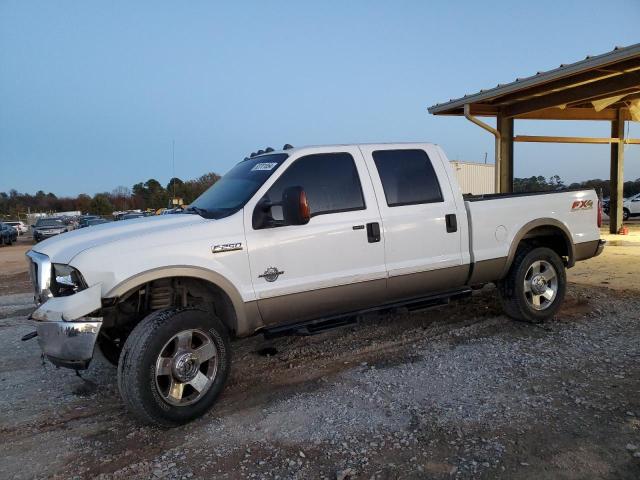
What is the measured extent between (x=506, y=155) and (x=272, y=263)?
10.4 metres

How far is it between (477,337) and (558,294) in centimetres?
125

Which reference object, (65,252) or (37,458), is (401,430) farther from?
(65,252)

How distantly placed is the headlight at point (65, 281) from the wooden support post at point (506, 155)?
37.0ft

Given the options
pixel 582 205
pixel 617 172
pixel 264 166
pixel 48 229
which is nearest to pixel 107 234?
pixel 264 166

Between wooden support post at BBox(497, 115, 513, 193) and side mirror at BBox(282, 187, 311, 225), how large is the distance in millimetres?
10103

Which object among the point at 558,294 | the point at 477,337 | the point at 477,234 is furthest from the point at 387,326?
the point at 558,294

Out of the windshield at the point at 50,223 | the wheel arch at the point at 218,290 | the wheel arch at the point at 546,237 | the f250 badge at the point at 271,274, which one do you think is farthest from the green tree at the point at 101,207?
the f250 badge at the point at 271,274

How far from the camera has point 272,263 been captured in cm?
399

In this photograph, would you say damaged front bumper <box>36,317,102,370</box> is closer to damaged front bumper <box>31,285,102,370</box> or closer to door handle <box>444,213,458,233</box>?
damaged front bumper <box>31,285,102,370</box>

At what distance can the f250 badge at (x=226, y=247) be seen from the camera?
3.78 m

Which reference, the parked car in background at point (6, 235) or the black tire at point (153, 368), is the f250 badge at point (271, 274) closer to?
the black tire at point (153, 368)

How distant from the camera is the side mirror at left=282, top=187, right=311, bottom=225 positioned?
3727 millimetres

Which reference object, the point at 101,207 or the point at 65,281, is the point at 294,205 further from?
the point at 101,207

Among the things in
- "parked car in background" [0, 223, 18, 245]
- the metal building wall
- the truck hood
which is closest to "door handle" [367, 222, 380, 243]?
the truck hood
